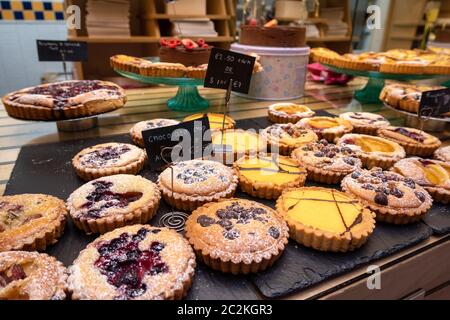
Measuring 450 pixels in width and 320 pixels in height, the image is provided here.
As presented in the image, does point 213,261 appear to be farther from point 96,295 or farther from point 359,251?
point 359,251

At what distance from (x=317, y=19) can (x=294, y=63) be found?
1984mm

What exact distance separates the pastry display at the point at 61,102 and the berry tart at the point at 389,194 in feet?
5.77

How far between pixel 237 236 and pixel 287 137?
118cm

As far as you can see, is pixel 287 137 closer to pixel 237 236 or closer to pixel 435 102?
pixel 435 102

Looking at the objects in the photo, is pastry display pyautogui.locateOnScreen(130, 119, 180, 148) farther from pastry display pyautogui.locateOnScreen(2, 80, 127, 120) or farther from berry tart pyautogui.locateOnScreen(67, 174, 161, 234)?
berry tart pyautogui.locateOnScreen(67, 174, 161, 234)

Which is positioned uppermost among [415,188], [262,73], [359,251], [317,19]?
[317,19]

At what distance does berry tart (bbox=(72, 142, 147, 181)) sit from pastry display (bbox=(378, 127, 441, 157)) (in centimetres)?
185

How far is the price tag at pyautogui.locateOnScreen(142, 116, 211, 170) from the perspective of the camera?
5.42ft

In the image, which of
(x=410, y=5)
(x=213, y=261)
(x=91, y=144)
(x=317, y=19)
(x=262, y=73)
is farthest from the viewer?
(x=410, y=5)

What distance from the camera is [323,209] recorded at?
1.63 meters

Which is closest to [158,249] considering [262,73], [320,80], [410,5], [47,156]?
[47,156]

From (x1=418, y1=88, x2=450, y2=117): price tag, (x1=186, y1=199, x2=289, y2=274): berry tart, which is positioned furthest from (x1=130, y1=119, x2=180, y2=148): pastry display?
(x1=418, y1=88, x2=450, y2=117): price tag

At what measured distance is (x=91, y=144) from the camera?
2377 mm

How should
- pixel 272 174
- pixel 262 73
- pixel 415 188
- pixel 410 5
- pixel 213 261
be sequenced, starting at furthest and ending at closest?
pixel 410 5
pixel 262 73
pixel 272 174
pixel 415 188
pixel 213 261
